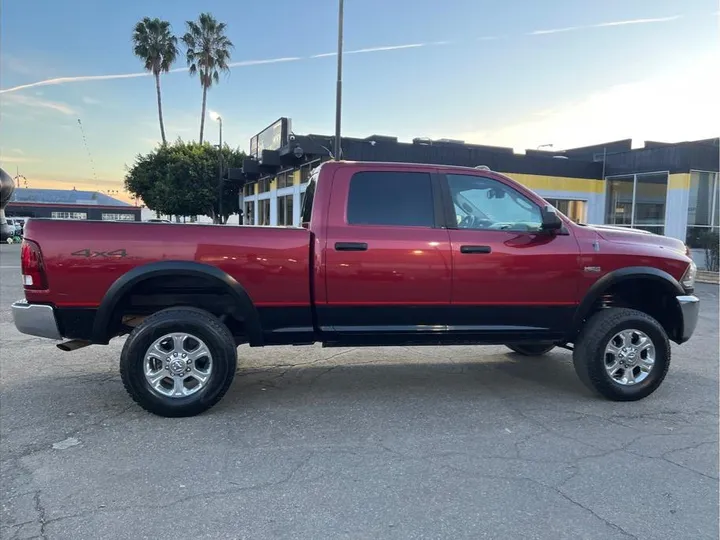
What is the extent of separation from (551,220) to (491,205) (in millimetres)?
542

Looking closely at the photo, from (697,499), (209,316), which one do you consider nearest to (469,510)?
(697,499)

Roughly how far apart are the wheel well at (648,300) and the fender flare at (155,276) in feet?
10.4

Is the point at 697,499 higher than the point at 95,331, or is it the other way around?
the point at 95,331

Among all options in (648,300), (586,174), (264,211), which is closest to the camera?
(648,300)

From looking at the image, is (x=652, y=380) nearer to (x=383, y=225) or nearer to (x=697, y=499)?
(x=697, y=499)

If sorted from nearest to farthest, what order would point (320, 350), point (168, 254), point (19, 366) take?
point (168, 254), point (19, 366), point (320, 350)

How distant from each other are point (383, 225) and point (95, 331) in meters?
2.44

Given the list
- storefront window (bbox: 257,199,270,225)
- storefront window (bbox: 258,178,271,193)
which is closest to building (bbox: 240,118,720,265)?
storefront window (bbox: 258,178,271,193)

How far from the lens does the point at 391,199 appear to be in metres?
4.46

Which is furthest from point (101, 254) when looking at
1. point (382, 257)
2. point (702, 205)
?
point (702, 205)

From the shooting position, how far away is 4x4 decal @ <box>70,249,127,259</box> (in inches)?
152

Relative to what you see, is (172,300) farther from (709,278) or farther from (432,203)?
(709,278)

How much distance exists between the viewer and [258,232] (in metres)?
4.12

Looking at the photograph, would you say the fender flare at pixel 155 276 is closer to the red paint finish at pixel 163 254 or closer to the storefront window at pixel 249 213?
the red paint finish at pixel 163 254
